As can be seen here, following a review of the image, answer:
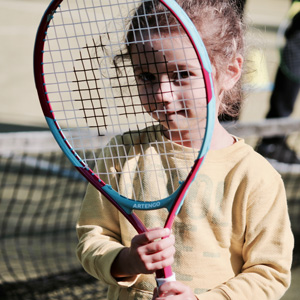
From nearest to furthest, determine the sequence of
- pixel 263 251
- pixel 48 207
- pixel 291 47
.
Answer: pixel 263 251
pixel 48 207
pixel 291 47

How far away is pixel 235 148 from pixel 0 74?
7645mm

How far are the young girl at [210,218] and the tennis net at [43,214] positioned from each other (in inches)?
30.8

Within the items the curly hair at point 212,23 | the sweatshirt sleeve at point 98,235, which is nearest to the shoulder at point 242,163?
the curly hair at point 212,23

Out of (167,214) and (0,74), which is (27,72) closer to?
(0,74)

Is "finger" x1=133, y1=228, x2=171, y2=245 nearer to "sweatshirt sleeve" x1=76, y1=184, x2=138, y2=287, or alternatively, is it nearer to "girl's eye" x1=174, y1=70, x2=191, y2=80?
"sweatshirt sleeve" x1=76, y1=184, x2=138, y2=287

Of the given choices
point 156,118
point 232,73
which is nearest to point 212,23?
point 232,73

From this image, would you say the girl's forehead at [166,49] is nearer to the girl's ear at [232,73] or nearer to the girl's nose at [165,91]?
the girl's nose at [165,91]

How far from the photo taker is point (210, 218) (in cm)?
154

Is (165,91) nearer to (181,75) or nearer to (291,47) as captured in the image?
(181,75)

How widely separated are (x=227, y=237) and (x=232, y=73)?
463 millimetres

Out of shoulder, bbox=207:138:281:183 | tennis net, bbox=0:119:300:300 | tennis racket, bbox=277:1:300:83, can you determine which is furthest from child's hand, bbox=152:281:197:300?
tennis racket, bbox=277:1:300:83

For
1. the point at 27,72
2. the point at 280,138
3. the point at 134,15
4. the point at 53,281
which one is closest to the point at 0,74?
the point at 27,72

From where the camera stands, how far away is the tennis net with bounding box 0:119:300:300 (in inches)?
114

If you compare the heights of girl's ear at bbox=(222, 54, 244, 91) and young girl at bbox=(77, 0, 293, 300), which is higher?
girl's ear at bbox=(222, 54, 244, 91)
